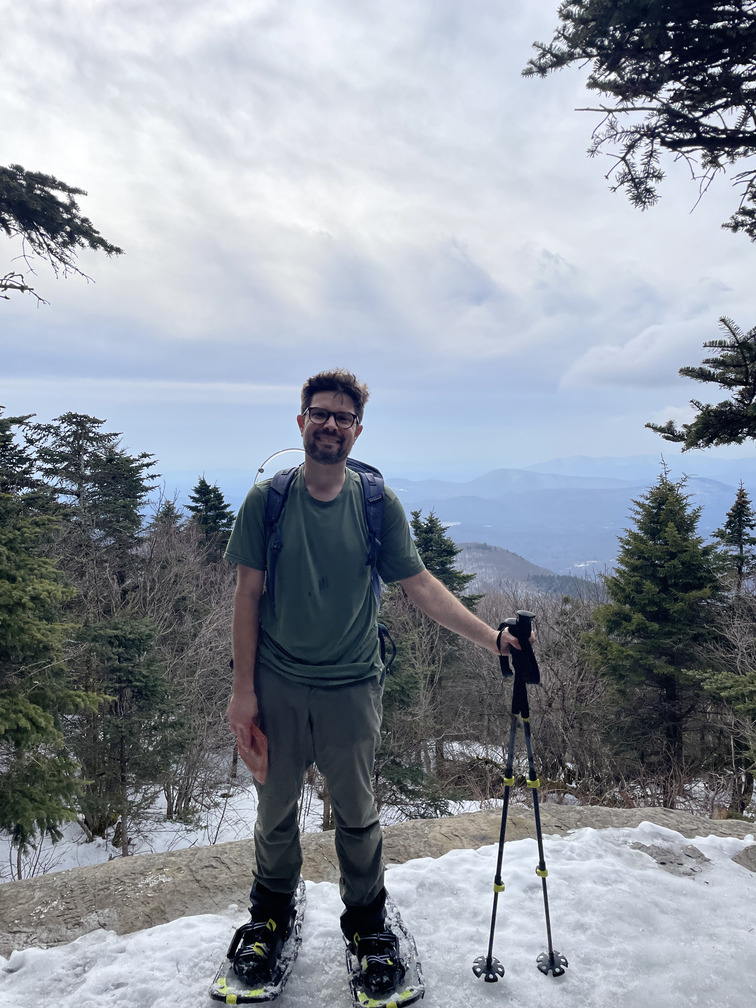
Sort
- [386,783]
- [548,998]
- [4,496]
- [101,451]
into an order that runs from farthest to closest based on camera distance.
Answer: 1. [101,451]
2. [386,783]
3. [4,496]
4. [548,998]

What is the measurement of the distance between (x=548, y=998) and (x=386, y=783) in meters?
15.8

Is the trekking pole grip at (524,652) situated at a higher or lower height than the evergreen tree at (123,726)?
higher

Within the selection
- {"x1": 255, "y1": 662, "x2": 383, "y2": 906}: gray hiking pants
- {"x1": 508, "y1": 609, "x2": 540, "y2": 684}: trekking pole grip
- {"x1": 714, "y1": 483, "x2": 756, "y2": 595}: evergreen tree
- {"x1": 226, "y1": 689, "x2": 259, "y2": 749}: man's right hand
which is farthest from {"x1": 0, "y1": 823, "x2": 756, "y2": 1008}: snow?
{"x1": 714, "y1": 483, "x2": 756, "y2": 595}: evergreen tree

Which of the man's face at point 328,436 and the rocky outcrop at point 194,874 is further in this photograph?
the rocky outcrop at point 194,874

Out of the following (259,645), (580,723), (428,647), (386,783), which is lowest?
(386,783)

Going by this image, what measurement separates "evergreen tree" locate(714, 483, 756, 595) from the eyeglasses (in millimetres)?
20733

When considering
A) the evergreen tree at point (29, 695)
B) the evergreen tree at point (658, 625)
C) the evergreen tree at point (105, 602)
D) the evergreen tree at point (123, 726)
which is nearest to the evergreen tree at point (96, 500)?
the evergreen tree at point (105, 602)

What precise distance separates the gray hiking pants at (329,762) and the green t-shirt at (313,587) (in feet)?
0.31

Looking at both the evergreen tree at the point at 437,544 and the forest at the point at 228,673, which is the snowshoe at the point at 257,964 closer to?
the forest at the point at 228,673

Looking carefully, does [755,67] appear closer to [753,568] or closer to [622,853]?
[622,853]

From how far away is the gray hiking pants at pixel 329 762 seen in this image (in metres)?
2.60

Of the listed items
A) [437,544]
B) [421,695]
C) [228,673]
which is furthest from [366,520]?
[437,544]

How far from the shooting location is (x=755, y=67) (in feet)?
11.9

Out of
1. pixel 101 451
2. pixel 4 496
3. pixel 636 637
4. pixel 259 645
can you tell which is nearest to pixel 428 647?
pixel 636 637
